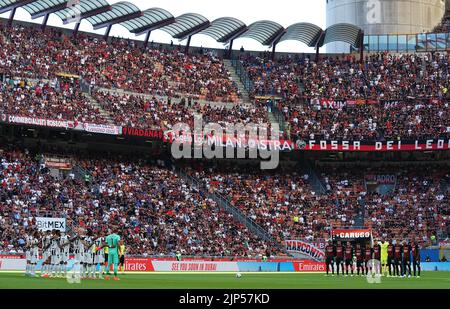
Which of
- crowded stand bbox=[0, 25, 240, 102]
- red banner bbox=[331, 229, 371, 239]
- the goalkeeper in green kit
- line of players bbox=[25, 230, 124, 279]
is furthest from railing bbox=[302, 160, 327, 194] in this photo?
the goalkeeper in green kit

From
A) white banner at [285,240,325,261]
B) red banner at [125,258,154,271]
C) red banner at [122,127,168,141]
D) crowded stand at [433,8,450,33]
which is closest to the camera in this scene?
red banner at [125,258,154,271]

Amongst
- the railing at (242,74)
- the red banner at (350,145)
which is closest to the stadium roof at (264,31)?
the railing at (242,74)

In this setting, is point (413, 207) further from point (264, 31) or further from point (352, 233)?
point (264, 31)

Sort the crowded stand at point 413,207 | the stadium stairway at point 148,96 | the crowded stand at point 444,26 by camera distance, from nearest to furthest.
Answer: the crowded stand at point 413,207 → the stadium stairway at point 148,96 → the crowded stand at point 444,26

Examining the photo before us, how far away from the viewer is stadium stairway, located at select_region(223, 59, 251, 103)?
263ft

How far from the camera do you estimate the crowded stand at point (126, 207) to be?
57625 mm

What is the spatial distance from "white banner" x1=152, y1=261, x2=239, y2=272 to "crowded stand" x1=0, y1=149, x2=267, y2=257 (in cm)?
610

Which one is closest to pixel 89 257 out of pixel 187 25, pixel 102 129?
pixel 102 129

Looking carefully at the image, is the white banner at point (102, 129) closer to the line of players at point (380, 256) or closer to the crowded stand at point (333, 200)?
the crowded stand at point (333, 200)

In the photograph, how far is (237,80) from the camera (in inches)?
3250

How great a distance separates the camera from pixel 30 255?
37.0 meters

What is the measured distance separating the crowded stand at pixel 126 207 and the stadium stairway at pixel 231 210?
80 cm

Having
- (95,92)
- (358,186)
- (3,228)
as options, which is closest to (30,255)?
(3,228)

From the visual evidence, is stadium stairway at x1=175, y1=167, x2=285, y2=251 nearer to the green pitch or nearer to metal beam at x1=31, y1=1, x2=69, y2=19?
metal beam at x1=31, y1=1, x2=69, y2=19
